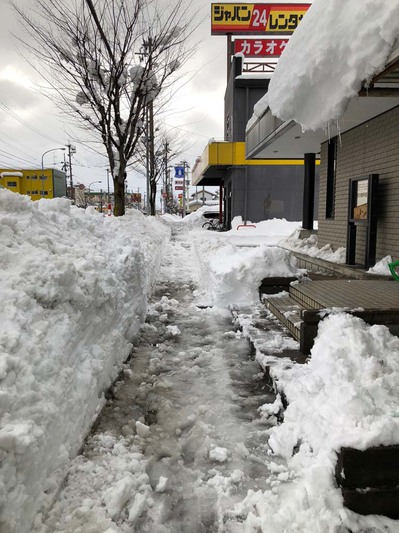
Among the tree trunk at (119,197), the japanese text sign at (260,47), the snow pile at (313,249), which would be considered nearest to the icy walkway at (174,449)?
the snow pile at (313,249)

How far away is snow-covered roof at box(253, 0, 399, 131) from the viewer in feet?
13.8

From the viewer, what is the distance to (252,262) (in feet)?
22.8

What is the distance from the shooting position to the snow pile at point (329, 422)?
92.4 inches

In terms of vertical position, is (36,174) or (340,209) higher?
(36,174)

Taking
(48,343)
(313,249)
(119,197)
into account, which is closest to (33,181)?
(119,197)

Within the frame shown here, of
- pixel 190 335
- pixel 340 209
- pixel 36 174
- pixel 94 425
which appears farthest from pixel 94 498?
pixel 36 174

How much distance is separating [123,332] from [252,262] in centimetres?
295

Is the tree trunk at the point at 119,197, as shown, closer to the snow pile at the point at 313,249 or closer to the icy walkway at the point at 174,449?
the snow pile at the point at 313,249

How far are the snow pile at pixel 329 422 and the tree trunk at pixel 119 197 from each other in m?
10.5

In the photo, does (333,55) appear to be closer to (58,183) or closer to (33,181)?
(33,181)

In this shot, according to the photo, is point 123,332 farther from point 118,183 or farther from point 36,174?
point 36,174

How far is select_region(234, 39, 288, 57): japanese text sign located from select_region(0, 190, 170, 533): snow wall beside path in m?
23.9

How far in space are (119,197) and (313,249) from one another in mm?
6443

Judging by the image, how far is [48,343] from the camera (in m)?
2.80
